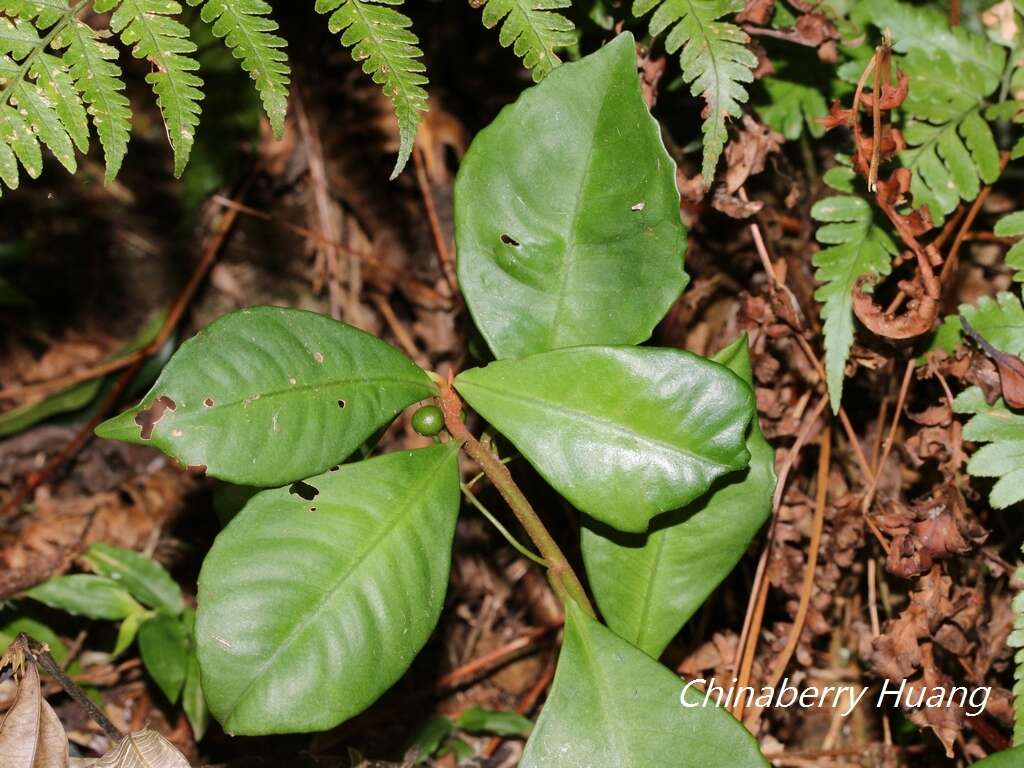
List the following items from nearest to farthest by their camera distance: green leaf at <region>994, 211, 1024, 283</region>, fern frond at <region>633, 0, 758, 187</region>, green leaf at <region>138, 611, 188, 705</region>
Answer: fern frond at <region>633, 0, 758, 187</region>, green leaf at <region>994, 211, 1024, 283</region>, green leaf at <region>138, 611, 188, 705</region>

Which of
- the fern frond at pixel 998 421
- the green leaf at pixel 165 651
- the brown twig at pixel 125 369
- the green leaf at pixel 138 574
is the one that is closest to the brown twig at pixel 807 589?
the fern frond at pixel 998 421

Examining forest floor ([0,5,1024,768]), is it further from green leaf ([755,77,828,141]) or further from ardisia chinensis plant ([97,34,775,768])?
ardisia chinensis plant ([97,34,775,768])

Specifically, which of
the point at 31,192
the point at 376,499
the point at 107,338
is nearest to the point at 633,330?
the point at 376,499

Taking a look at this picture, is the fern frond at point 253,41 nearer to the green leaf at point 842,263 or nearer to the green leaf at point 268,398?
the green leaf at point 268,398

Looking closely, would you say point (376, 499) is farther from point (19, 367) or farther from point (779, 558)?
point (19, 367)

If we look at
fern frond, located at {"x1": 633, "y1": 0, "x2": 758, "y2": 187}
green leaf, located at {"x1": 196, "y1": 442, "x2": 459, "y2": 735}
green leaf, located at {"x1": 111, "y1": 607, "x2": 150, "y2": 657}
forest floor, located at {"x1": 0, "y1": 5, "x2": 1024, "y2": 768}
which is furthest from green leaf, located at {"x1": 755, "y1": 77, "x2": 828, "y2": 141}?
green leaf, located at {"x1": 111, "y1": 607, "x2": 150, "y2": 657}

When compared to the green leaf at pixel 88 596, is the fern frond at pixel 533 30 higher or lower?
higher

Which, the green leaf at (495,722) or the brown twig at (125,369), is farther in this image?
the brown twig at (125,369)
